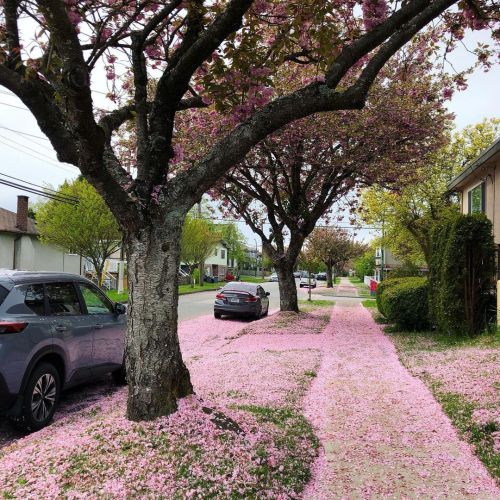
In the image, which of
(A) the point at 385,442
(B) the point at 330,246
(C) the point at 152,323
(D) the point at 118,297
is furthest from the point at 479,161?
Answer: (B) the point at 330,246

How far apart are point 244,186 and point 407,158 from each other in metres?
5.49

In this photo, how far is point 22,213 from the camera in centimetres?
3331

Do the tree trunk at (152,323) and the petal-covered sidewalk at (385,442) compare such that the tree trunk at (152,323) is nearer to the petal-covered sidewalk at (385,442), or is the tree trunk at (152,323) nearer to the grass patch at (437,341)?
the petal-covered sidewalk at (385,442)

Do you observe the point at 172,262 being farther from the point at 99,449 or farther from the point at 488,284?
the point at 488,284

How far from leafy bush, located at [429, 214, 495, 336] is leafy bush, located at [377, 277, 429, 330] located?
1.88 meters

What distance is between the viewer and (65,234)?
1088 inches

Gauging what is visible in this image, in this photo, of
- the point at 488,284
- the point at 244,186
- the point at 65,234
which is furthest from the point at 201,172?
the point at 65,234

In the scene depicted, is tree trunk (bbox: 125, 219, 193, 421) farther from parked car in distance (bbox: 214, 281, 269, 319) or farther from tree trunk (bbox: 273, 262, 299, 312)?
parked car in distance (bbox: 214, 281, 269, 319)

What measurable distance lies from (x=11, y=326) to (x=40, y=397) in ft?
2.95

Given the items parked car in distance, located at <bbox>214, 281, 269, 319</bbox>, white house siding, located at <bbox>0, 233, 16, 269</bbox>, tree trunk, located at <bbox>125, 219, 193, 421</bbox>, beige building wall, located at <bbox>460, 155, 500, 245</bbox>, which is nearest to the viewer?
tree trunk, located at <bbox>125, 219, 193, 421</bbox>

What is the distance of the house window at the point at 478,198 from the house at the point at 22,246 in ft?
84.9

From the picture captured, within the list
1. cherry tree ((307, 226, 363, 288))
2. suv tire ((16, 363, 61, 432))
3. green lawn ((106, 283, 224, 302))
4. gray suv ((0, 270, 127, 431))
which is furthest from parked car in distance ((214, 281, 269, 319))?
cherry tree ((307, 226, 363, 288))

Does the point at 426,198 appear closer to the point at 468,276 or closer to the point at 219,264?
the point at 468,276

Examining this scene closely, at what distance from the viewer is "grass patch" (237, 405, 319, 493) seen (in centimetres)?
392
